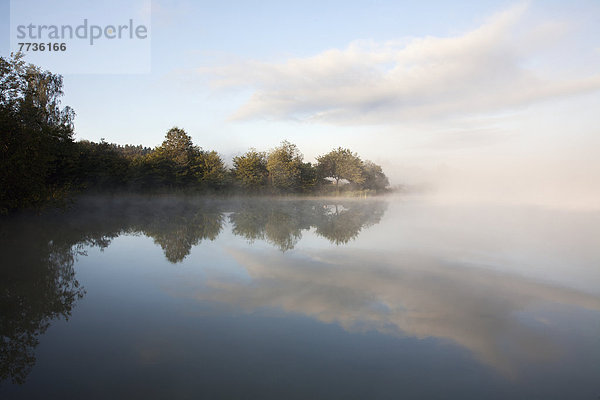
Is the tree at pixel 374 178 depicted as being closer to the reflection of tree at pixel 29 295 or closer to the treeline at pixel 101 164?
the treeline at pixel 101 164

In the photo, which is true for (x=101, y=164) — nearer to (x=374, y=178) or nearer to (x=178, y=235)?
(x=178, y=235)

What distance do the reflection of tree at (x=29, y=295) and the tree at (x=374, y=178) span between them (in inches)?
2985

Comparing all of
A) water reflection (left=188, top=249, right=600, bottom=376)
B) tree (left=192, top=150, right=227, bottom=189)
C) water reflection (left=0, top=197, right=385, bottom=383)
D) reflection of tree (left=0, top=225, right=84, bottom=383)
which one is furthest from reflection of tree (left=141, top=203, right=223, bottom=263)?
tree (left=192, top=150, right=227, bottom=189)

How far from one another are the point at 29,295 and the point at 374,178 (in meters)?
91.5

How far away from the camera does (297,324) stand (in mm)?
5137

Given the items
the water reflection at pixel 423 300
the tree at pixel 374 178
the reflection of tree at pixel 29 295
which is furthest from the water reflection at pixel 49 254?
the tree at pixel 374 178

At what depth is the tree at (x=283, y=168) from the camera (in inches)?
2165

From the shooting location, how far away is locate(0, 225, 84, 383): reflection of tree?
13.6ft

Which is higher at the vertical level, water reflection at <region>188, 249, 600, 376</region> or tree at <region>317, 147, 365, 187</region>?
tree at <region>317, 147, 365, 187</region>

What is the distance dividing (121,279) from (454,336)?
736cm

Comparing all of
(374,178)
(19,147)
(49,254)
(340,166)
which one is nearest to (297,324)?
(49,254)

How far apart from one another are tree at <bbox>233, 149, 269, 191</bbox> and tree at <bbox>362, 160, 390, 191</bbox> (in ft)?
119

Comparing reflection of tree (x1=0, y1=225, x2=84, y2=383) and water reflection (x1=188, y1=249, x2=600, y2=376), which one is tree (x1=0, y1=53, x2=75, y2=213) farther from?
water reflection (x1=188, y1=249, x2=600, y2=376)

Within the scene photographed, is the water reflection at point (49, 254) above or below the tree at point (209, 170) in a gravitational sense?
below
